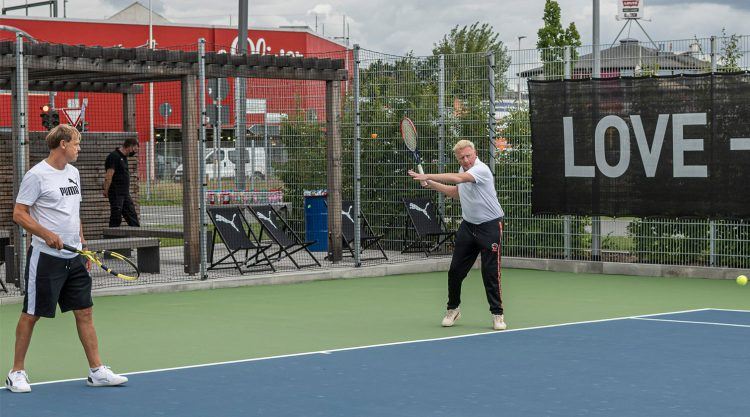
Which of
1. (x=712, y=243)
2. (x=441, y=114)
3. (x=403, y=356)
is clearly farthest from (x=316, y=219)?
(x=403, y=356)

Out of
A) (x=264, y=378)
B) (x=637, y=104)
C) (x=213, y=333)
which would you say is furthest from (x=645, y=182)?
(x=264, y=378)

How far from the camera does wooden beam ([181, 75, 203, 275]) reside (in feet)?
54.1

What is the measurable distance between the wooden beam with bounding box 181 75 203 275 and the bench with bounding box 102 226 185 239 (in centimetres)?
66

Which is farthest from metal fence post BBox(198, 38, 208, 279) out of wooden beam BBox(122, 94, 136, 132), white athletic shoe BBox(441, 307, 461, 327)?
white athletic shoe BBox(441, 307, 461, 327)

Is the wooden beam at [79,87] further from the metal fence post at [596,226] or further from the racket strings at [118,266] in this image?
the metal fence post at [596,226]

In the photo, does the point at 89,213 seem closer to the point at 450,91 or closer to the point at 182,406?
the point at 450,91

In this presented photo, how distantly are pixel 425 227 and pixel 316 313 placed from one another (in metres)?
6.10

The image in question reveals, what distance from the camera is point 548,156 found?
18.6m

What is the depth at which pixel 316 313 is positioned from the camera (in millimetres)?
13633

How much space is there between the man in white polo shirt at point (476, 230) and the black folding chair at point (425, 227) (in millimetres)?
6732

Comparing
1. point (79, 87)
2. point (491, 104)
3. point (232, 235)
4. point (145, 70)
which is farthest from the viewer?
point (79, 87)

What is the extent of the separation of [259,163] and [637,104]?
6.46m

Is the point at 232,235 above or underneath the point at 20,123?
underneath

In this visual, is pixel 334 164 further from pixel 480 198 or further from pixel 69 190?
pixel 69 190
